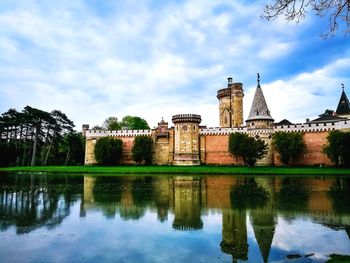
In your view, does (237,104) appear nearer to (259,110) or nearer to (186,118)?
(259,110)

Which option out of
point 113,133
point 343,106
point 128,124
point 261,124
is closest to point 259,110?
point 261,124

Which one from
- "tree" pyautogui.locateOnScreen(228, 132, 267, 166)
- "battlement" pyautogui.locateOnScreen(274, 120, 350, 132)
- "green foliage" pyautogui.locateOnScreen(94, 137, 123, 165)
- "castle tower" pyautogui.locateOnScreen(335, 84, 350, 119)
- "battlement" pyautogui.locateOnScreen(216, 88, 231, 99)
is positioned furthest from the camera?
"castle tower" pyautogui.locateOnScreen(335, 84, 350, 119)

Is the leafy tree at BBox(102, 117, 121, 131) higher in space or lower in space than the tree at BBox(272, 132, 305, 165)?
higher

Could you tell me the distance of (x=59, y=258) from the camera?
7.14 metres

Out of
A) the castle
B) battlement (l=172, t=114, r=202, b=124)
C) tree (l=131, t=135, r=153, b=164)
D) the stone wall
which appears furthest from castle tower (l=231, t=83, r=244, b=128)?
tree (l=131, t=135, r=153, b=164)

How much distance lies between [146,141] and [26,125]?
22.1 m

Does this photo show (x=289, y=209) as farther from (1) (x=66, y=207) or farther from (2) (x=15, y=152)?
(2) (x=15, y=152)

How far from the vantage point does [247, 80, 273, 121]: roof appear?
47344mm

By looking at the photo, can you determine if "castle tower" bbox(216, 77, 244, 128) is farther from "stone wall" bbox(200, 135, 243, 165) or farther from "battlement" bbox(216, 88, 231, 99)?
"stone wall" bbox(200, 135, 243, 165)

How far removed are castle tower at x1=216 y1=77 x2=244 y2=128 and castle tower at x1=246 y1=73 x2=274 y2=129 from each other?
622 centimetres

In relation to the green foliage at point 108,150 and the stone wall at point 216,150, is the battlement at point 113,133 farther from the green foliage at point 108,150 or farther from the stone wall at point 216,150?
the stone wall at point 216,150

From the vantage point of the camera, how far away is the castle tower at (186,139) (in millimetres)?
49500

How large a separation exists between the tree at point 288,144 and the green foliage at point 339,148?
386 centimetres

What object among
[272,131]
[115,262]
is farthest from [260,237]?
[272,131]
